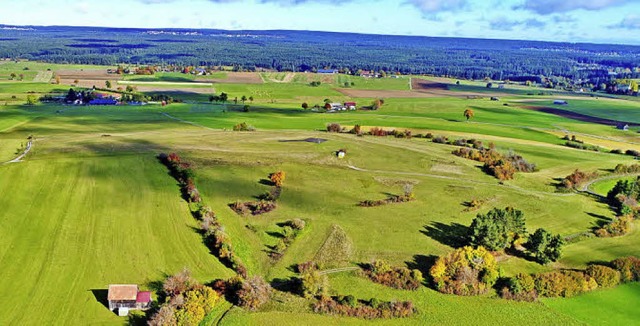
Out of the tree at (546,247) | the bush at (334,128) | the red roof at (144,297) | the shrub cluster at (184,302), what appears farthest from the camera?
the bush at (334,128)

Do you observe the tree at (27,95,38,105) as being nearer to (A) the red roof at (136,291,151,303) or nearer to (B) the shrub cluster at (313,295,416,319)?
(A) the red roof at (136,291,151,303)

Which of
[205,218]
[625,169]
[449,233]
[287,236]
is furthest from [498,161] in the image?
[205,218]

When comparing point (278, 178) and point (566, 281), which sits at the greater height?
point (278, 178)

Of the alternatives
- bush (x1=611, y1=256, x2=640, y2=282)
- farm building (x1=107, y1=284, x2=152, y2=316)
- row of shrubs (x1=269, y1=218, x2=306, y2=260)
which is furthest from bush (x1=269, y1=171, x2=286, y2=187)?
bush (x1=611, y1=256, x2=640, y2=282)

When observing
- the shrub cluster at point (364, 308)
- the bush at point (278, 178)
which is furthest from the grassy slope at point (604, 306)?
the bush at point (278, 178)

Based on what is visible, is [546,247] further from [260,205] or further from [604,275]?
[260,205]

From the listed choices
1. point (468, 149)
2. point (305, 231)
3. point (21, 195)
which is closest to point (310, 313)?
point (305, 231)

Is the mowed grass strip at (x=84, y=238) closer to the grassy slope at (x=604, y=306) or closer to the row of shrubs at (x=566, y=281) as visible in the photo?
the row of shrubs at (x=566, y=281)
